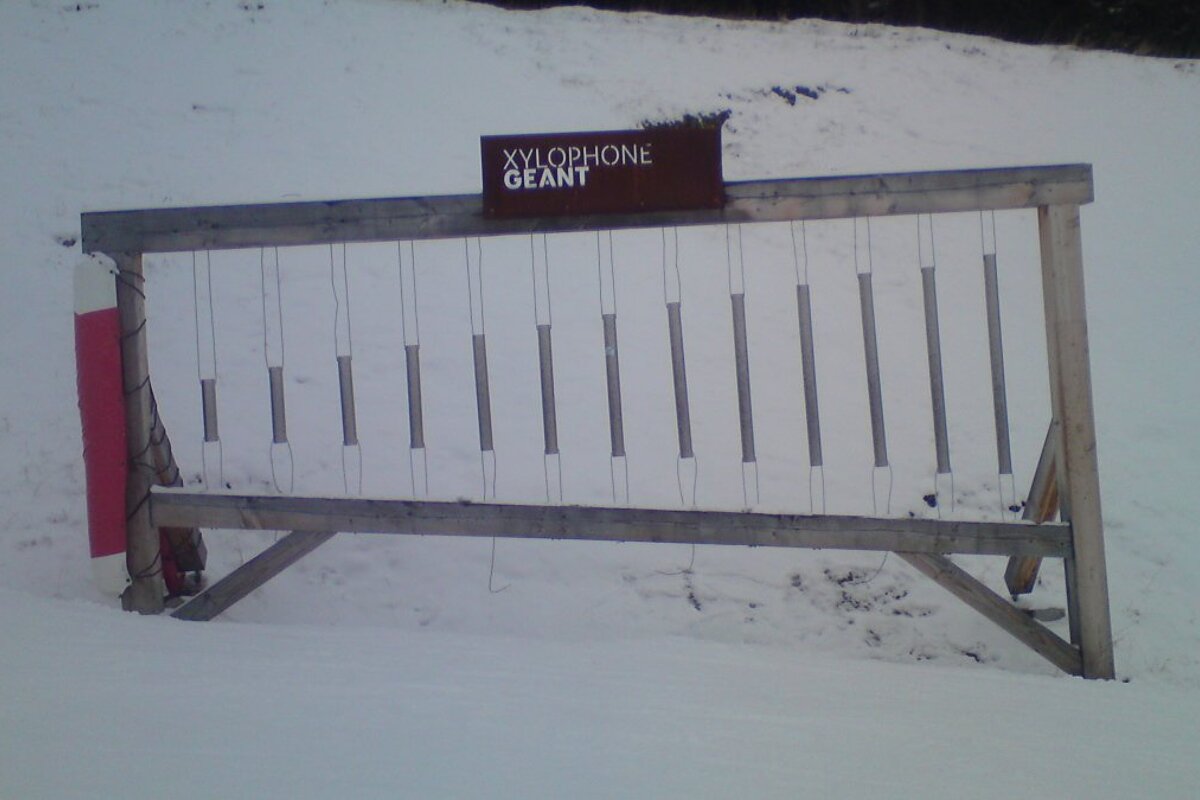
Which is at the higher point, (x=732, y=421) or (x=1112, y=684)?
(x=732, y=421)

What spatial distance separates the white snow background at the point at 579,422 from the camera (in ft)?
12.3

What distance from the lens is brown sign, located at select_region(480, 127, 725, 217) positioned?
5156 mm

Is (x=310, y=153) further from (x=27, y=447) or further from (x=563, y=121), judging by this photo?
(x=27, y=447)

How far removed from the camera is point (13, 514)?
244 inches

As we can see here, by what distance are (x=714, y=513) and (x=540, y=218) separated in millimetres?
1596

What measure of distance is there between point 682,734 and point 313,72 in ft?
33.4

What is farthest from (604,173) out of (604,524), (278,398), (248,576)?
(248,576)

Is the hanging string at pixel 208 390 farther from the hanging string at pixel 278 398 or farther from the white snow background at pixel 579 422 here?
the hanging string at pixel 278 398

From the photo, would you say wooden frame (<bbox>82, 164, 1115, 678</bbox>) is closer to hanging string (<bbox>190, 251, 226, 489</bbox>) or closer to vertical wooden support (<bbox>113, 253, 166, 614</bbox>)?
vertical wooden support (<bbox>113, 253, 166, 614</bbox>)

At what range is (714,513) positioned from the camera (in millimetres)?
5211

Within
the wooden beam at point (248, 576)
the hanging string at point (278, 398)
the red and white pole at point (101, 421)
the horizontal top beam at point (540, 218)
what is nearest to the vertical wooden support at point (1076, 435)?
the horizontal top beam at point (540, 218)

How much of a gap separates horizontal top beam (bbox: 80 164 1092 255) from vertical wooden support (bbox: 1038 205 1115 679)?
9.8 inches

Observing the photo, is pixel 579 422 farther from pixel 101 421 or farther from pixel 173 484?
pixel 101 421

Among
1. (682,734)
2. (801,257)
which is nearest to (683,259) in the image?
(801,257)
